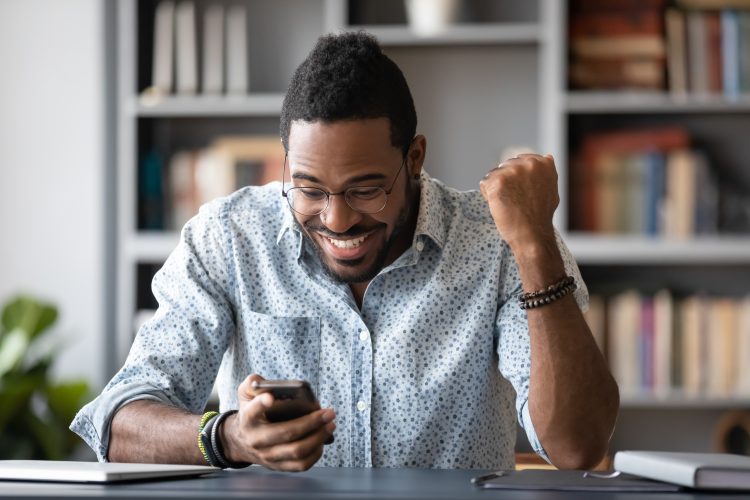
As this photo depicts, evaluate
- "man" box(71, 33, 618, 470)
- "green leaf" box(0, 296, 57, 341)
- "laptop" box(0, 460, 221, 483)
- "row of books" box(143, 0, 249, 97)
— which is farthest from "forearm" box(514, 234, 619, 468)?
"green leaf" box(0, 296, 57, 341)

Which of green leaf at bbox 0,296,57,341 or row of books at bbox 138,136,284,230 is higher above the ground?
row of books at bbox 138,136,284,230

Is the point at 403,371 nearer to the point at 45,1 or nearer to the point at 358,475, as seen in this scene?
the point at 358,475

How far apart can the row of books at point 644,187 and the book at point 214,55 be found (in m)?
1.10

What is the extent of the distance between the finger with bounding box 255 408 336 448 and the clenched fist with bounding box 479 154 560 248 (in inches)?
19.4

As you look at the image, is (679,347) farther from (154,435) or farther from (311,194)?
(154,435)

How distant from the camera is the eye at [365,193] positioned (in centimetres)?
152

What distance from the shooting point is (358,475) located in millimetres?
1196

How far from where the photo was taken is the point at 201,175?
327 cm

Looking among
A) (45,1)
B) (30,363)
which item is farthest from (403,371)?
(45,1)

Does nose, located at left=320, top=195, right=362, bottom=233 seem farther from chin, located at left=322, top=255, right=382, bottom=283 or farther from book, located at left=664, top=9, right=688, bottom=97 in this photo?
book, located at left=664, top=9, right=688, bottom=97

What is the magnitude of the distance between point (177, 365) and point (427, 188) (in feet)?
1.59

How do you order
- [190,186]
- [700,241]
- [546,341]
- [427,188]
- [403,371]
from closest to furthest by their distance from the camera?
[546,341] < [403,371] < [427,188] < [700,241] < [190,186]

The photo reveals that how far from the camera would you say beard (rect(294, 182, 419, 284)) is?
1.55 metres

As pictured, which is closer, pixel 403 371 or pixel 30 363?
pixel 403 371
